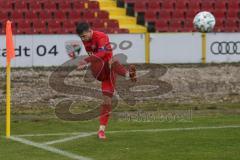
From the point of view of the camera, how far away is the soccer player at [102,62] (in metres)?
9.99

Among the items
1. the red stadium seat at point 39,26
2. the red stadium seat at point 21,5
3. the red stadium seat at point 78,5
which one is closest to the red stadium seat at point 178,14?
the red stadium seat at point 78,5

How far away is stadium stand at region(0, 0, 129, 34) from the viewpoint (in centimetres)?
2495

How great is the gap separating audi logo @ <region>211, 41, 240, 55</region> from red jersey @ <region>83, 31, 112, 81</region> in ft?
49.5

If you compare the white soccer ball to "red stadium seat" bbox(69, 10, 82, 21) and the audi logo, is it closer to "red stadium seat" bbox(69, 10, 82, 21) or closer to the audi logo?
the audi logo

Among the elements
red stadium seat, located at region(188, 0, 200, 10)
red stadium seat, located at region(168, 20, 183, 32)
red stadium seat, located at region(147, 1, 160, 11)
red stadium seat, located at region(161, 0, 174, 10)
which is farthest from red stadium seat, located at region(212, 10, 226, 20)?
red stadium seat, located at region(147, 1, 160, 11)

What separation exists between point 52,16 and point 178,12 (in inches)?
226

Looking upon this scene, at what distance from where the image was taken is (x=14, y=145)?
31.6ft

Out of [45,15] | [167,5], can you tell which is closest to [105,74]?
[45,15]

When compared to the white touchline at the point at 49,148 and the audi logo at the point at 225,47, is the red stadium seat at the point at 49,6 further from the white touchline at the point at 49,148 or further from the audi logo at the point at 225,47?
the white touchline at the point at 49,148

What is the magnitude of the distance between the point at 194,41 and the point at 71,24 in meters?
4.86

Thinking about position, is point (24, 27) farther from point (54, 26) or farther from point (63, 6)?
point (63, 6)

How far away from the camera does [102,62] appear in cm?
1025

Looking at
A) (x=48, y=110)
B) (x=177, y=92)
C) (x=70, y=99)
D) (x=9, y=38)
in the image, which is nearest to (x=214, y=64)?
(x=177, y=92)

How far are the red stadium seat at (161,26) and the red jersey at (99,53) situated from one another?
17.0 m
